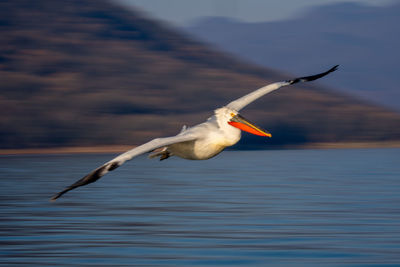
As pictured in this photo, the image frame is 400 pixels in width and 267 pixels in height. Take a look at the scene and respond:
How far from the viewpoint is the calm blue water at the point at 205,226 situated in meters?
13.7

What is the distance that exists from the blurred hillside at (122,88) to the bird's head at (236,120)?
6162 centimetres

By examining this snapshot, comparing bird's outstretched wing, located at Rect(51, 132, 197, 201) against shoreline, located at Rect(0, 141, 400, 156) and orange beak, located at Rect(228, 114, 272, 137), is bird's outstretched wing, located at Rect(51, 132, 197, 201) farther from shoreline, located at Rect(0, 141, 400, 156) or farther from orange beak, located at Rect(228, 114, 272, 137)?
shoreline, located at Rect(0, 141, 400, 156)

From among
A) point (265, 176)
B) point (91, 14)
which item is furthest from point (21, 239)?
point (91, 14)

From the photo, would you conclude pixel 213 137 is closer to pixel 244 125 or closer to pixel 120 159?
pixel 244 125

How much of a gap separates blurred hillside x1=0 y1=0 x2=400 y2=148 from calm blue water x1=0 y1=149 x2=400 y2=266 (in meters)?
46.2

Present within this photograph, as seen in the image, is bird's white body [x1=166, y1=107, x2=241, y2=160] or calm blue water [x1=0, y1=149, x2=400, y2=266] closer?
bird's white body [x1=166, y1=107, x2=241, y2=160]

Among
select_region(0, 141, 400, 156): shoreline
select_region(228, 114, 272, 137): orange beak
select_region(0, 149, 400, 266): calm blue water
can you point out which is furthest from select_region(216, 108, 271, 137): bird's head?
select_region(0, 141, 400, 156): shoreline

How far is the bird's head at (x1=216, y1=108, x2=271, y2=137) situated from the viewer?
40.1ft

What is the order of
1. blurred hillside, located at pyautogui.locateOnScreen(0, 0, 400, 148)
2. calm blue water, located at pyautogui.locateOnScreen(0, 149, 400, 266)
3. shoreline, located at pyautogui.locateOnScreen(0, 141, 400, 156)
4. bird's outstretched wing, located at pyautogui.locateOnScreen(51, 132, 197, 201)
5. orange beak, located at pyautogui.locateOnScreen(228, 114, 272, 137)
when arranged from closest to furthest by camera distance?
bird's outstretched wing, located at pyautogui.locateOnScreen(51, 132, 197, 201) → orange beak, located at pyautogui.locateOnScreen(228, 114, 272, 137) → calm blue water, located at pyautogui.locateOnScreen(0, 149, 400, 266) → shoreline, located at pyautogui.locateOnScreen(0, 141, 400, 156) → blurred hillside, located at pyautogui.locateOnScreen(0, 0, 400, 148)

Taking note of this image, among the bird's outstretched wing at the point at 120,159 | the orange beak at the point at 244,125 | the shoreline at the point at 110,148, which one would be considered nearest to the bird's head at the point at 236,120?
the orange beak at the point at 244,125

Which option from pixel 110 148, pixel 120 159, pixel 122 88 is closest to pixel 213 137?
pixel 120 159

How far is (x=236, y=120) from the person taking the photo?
12.4m

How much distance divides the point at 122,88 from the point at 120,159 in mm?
71730

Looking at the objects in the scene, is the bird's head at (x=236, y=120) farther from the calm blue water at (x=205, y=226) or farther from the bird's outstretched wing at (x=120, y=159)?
the calm blue water at (x=205, y=226)
